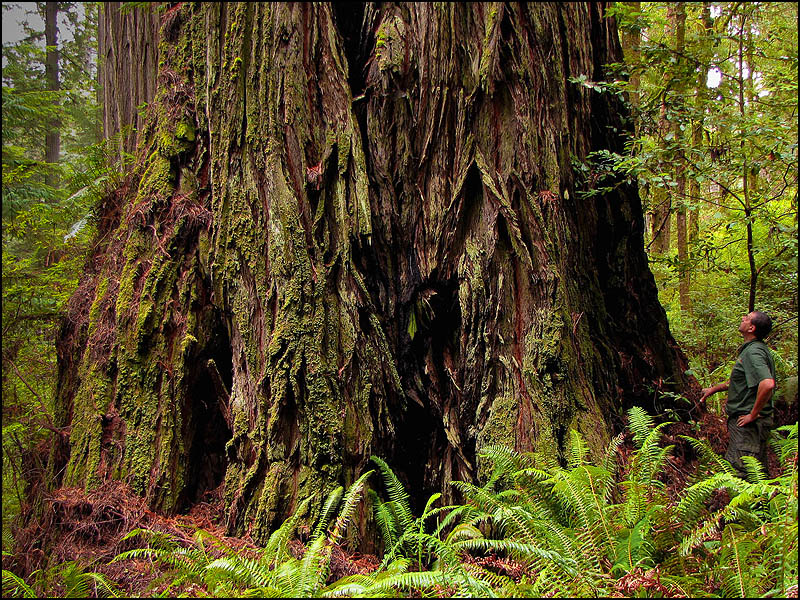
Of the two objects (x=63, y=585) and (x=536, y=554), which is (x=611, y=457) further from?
(x=63, y=585)

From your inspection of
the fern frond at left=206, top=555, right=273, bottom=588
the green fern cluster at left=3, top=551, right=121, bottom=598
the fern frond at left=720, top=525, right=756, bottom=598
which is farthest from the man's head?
the green fern cluster at left=3, top=551, right=121, bottom=598

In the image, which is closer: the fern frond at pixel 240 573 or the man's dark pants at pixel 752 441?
the fern frond at pixel 240 573

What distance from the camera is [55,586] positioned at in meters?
2.63

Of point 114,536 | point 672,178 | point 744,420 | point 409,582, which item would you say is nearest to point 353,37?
point 672,178

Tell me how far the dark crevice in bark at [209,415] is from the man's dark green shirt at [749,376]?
14.4 feet

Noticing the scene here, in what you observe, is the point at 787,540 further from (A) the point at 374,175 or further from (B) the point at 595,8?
(B) the point at 595,8

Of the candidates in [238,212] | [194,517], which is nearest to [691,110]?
[238,212]

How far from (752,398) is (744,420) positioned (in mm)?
207

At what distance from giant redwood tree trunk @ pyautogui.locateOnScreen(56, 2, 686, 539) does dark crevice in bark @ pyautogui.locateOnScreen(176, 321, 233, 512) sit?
0.02m

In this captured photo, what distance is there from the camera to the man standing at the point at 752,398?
3.84 metres

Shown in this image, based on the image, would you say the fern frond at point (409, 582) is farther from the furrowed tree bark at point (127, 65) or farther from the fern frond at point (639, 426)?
the furrowed tree bark at point (127, 65)

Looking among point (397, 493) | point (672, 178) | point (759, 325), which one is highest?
point (672, 178)

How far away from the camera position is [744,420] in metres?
3.91

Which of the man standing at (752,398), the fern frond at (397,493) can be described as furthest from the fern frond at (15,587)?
the man standing at (752,398)
